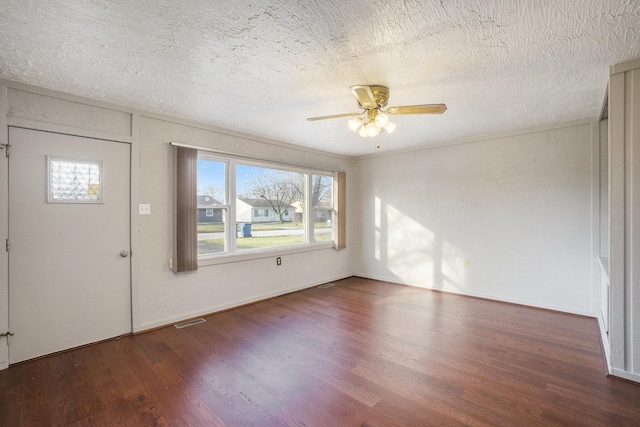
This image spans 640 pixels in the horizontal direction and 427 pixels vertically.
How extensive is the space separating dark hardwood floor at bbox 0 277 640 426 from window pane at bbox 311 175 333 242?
6.75 feet

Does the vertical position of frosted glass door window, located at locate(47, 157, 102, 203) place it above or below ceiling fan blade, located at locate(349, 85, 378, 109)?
below

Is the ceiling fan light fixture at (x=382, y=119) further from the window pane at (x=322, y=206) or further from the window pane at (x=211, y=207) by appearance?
the window pane at (x=322, y=206)

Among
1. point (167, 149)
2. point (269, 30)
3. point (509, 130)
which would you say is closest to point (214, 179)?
point (167, 149)

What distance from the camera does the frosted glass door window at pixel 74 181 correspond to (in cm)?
269

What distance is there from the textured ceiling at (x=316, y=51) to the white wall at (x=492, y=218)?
0.89 m

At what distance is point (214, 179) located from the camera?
387 centimetres

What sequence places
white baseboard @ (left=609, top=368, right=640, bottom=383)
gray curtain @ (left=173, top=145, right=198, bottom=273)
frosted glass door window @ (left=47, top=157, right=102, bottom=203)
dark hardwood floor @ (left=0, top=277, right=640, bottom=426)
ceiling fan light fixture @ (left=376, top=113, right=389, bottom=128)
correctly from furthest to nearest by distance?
1. gray curtain @ (left=173, top=145, right=198, bottom=273)
2. frosted glass door window @ (left=47, top=157, right=102, bottom=203)
3. ceiling fan light fixture @ (left=376, top=113, right=389, bottom=128)
4. white baseboard @ (left=609, top=368, right=640, bottom=383)
5. dark hardwood floor @ (left=0, top=277, right=640, bottom=426)

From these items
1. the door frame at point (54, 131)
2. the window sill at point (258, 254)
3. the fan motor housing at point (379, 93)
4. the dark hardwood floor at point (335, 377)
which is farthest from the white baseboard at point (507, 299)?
the door frame at point (54, 131)

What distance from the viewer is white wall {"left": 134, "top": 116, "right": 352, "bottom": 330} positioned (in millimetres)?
3229

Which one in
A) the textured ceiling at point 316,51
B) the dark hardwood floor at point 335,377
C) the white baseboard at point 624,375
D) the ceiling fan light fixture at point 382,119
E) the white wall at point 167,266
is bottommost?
the dark hardwood floor at point 335,377

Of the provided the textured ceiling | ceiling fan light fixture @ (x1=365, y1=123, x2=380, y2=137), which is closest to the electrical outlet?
the textured ceiling

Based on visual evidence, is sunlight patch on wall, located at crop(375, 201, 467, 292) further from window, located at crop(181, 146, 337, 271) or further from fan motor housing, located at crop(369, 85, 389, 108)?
fan motor housing, located at crop(369, 85, 389, 108)

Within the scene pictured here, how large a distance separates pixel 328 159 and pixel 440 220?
2206 mm

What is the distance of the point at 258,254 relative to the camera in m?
4.27
